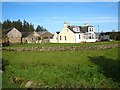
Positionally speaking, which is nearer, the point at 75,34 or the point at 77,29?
the point at 75,34

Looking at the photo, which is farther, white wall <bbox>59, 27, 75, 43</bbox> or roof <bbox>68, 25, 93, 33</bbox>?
roof <bbox>68, 25, 93, 33</bbox>

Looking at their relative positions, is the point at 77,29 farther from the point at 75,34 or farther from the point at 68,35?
the point at 68,35

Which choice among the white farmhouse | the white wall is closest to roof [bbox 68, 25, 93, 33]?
the white farmhouse

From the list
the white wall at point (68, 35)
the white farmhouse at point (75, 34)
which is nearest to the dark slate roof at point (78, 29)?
the white farmhouse at point (75, 34)

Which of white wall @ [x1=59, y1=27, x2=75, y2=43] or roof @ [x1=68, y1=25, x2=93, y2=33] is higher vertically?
roof @ [x1=68, y1=25, x2=93, y2=33]

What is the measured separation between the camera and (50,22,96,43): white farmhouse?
2702 inches

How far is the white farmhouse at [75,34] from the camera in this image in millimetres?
68625

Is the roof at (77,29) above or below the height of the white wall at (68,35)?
above

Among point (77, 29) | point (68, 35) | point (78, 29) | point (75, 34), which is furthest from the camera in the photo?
point (78, 29)

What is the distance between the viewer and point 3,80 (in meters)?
15.5

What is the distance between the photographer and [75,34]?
67.9 meters

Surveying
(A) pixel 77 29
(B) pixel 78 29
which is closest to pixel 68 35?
(A) pixel 77 29

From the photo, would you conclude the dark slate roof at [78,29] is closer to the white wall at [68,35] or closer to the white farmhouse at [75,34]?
the white farmhouse at [75,34]

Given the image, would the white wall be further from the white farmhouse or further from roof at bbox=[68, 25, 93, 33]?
roof at bbox=[68, 25, 93, 33]
